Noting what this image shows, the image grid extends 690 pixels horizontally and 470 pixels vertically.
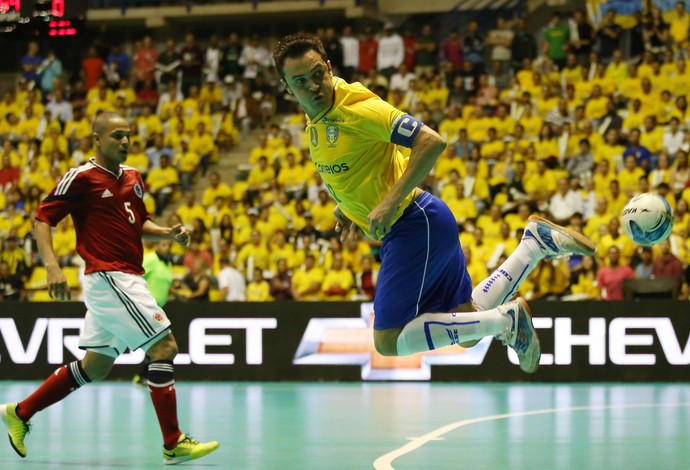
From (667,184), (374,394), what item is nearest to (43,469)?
(374,394)

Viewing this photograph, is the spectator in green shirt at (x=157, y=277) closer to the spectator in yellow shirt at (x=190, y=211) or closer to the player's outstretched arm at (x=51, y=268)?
the player's outstretched arm at (x=51, y=268)

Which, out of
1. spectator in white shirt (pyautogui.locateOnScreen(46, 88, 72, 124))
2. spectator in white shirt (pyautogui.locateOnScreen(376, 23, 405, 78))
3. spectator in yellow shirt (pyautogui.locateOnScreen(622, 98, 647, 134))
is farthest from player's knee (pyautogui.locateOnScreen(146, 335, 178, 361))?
spectator in white shirt (pyautogui.locateOnScreen(46, 88, 72, 124))

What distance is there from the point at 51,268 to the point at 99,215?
24.9 inches

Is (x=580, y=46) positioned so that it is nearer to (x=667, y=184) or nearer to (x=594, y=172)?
(x=594, y=172)

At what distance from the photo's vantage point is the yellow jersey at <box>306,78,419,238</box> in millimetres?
6008

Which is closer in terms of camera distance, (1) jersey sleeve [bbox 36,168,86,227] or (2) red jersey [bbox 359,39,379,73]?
(1) jersey sleeve [bbox 36,168,86,227]

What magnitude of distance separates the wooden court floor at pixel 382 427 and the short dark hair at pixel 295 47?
2677mm

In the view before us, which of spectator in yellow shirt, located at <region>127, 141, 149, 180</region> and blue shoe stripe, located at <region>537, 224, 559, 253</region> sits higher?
spectator in yellow shirt, located at <region>127, 141, 149, 180</region>

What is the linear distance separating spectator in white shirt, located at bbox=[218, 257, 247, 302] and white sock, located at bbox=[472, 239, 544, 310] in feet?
30.0

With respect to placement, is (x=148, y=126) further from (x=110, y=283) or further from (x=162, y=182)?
(x=110, y=283)

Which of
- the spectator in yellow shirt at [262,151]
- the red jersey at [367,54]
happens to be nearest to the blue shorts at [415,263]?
the spectator in yellow shirt at [262,151]

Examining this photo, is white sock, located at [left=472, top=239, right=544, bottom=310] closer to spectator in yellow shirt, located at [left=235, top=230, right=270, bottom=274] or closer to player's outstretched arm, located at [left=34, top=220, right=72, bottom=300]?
player's outstretched arm, located at [left=34, top=220, right=72, bottom=300]

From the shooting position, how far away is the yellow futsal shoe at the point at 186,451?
706 cm

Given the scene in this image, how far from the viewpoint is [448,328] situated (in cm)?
634
